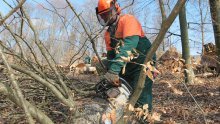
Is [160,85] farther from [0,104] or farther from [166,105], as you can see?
[0,104]

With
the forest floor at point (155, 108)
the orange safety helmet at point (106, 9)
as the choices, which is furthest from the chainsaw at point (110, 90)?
the orange safety helmet at point (106, 9)

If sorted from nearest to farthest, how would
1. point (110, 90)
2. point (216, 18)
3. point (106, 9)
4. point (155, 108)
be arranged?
point (110, 90) → point (106, 9) → point (155, 108) → point (216, 18)

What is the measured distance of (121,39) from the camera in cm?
412

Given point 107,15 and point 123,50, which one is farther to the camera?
point 107,15

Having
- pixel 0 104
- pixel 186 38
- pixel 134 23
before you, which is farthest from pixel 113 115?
pixel 186 38

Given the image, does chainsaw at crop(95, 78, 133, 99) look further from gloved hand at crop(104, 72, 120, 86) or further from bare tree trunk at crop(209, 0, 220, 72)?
bare tree trunk at crop(209, 0, 220, 72)

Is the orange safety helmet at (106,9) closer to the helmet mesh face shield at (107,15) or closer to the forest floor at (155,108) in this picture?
the helmet mesh face shield at (107,15)

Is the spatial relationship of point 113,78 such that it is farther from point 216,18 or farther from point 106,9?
point 216,18

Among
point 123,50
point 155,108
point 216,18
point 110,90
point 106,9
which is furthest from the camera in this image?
point 216,18

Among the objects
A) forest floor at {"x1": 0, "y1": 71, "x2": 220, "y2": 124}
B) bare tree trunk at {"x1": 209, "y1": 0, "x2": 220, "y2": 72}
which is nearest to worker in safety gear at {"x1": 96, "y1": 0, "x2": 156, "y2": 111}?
forest floor at {"x1": 0, "y1": 71, "x2": 220, "y2": 124}

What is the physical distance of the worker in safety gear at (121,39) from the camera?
3771 mm

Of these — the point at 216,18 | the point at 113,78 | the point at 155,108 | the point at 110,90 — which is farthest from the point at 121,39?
the point at 216,18

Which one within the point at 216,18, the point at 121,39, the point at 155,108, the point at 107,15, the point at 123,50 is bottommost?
the point at 155,108

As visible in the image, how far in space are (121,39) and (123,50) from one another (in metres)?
0.37
